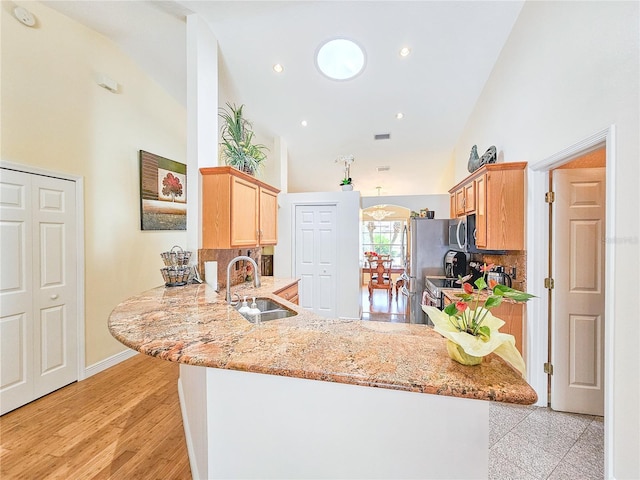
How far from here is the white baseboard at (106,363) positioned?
2.81 metres

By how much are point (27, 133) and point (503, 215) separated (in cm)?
436

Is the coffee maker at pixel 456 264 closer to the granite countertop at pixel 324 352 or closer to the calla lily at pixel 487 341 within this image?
the granite countertop at pixel 324 352

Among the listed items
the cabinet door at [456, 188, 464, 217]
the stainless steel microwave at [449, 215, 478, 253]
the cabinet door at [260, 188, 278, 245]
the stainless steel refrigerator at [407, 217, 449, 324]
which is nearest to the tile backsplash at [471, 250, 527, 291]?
→ the stainless steel microwave at [449, 215, 478, 253]

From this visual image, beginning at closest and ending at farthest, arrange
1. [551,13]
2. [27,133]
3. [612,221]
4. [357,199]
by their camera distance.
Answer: [612,221], [551,13], [27,133], [357,199]

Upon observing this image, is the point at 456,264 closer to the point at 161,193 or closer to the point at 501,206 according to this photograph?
the point at 501,206

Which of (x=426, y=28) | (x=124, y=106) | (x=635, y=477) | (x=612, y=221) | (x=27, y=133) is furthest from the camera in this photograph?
(x=124, y=106)

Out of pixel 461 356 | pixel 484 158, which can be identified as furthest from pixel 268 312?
pixel 484 158

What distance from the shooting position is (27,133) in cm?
233

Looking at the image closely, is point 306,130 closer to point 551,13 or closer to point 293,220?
point 293,220

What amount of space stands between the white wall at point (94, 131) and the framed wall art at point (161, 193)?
9 centimetres

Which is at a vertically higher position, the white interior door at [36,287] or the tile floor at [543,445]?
the white interior door at [36,287]

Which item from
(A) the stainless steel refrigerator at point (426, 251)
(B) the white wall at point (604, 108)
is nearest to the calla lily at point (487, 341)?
(B) the white wall at point (604, 108)

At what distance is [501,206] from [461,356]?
2.29m

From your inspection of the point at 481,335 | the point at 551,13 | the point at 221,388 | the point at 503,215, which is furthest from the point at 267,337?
the point at 551,13
